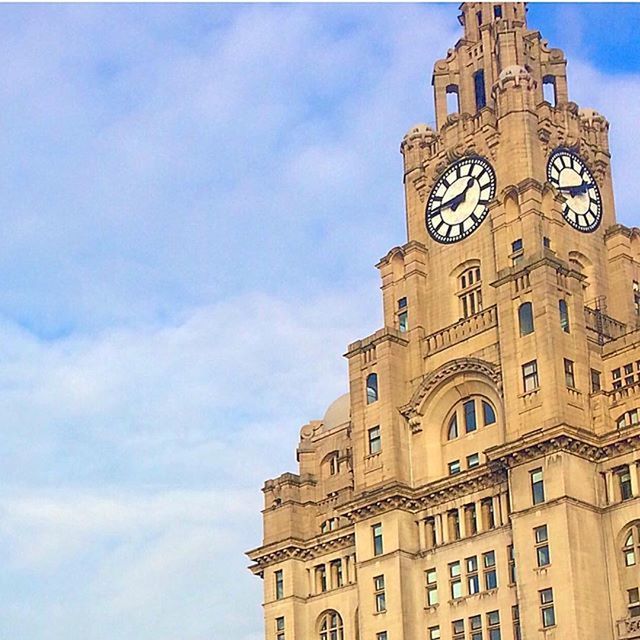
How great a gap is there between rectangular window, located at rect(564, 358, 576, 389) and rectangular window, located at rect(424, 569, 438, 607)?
16.4 m

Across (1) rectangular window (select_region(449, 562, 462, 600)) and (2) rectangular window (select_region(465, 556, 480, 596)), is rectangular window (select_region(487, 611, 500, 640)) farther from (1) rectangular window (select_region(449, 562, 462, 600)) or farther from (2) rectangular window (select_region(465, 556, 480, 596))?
(1) rectangular window (select_region(449, 562, 462, 600))

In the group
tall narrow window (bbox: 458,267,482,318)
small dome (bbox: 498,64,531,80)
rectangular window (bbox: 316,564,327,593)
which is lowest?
rectangular window (bbox: 316,564,327,593)

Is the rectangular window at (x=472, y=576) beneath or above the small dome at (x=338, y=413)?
beneath

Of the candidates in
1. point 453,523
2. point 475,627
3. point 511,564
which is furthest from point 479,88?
point 475,627

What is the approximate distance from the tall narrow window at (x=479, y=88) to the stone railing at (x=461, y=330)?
21455 millimetres

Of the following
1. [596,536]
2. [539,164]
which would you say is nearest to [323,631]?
[596,536]

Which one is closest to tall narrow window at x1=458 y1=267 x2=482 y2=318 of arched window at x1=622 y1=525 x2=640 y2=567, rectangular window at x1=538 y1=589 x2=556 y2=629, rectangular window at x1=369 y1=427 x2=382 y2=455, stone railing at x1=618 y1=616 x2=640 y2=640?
rectangular window at x1=369 y1=427 x2=382 y2=455

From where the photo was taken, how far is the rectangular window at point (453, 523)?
98625mm

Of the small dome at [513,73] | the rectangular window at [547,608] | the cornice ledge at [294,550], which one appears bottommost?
the rectangular window at [547,608]

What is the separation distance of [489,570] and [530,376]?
43.3ft

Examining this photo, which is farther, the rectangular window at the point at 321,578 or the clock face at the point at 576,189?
the rectangular window at the point at 321,578

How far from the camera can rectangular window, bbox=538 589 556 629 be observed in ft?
289

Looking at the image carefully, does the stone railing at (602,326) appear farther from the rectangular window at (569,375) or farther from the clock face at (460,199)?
the clock face at (460,199)

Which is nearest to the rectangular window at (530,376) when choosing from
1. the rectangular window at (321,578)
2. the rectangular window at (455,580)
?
the rectangular window at (455,580)
